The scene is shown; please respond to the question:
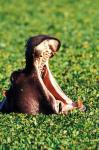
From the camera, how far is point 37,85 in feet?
30.7

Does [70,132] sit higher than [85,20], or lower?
lower

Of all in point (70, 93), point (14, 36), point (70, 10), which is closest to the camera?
point (70, 93)

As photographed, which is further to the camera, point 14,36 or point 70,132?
point 14,36

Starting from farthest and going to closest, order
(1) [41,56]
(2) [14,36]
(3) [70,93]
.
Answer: (2) [14,36] < (3) [70,93] < (1) [41,56]

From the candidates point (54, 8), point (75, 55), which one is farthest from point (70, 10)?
point (75, 55)

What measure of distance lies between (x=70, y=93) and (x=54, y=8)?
12.3 m

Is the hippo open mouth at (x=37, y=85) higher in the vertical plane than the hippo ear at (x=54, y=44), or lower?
lower

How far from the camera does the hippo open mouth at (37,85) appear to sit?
9258 millimetres

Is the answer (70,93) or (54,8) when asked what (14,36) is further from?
(70,93)

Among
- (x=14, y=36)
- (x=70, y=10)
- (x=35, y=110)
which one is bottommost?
(x=35, y=110)

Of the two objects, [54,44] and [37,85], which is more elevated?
[54,44]

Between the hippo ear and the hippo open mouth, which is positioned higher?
the hippo ear

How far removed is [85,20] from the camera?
20406mm

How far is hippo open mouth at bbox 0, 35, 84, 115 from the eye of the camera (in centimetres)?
926
